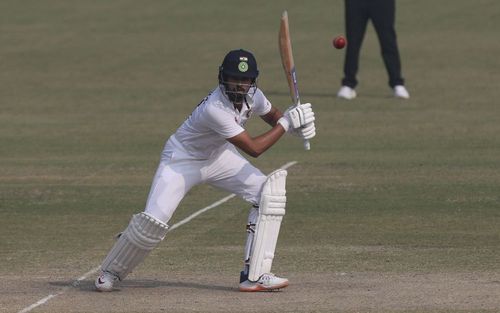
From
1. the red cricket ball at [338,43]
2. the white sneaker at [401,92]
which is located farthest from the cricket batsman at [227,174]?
the white sneaker at [401,92]

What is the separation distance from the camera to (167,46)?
26.3 meters

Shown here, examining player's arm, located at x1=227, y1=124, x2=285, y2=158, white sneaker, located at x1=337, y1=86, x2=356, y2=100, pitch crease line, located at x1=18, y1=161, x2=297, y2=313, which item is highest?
player's arm, located at x1=227, y1=124, x2=285, y2=158

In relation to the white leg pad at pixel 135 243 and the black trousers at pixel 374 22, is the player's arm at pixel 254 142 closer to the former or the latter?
the white leg pad at pixel 135 243

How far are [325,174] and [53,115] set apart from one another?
6.11m

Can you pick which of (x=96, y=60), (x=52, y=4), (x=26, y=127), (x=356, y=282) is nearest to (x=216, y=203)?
(x=356, y=282)

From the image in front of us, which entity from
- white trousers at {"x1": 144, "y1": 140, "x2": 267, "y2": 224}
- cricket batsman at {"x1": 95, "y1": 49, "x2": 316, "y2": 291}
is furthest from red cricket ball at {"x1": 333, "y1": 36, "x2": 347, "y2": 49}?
white trousers at {"x1": 144, "y1": 140, "x2": 267, "y2": 224}

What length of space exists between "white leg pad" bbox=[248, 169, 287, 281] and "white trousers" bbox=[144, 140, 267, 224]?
208 millimetres

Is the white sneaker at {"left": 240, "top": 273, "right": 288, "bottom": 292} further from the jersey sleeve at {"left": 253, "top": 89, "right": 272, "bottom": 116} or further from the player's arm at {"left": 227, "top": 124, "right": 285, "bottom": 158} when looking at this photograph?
the jersey sleeve at {"left": 253, "top": 89, "right": 272, "bottom": 116}

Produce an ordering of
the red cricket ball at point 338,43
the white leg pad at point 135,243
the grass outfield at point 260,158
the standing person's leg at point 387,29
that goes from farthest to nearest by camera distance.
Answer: the standing person's leg at point 387,29
the red cricket ball at point 338,43
the grass outfield at point 260,158
the white leg pad at point 135,243

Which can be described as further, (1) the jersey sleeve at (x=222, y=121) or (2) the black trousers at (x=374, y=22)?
(2) the black trousers at (x=374, y=22)

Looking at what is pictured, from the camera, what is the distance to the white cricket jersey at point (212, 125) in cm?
954

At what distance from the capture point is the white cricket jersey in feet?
31.3

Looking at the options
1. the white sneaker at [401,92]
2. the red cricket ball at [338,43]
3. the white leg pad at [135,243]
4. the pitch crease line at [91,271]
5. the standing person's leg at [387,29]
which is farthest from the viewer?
the white sneaker at [401,92]

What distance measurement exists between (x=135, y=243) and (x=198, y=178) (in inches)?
27.2
